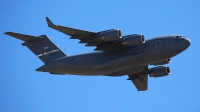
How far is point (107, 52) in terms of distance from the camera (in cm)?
1916

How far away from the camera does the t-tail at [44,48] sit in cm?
2066

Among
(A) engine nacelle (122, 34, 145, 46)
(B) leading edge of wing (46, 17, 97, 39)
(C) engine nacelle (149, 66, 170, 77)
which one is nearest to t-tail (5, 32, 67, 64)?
(B) leading edge of wing (46, 17, 97, 39)

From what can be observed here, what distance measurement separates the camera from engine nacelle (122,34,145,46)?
58.5 feet

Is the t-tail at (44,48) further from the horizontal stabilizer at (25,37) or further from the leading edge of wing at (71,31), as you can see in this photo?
the leading edge of wing at (71,31)

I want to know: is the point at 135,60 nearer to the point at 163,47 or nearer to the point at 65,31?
the point at 163,47

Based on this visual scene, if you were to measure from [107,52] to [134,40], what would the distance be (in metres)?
1.86

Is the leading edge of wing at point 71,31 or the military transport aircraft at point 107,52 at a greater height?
the leading edge of wing at point 71,31

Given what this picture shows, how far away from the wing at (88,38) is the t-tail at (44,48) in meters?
2.92

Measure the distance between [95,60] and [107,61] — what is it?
33.1 inches

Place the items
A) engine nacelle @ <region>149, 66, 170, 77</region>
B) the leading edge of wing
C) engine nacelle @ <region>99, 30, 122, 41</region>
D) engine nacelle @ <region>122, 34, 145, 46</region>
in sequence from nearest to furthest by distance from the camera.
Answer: the leading edge of wing, engine nacelle @ <region>99, 30, 122, 41</region>, engine nacelle @ <region>122, 34, 145, 46</region>, engine nacelle @ <region>149, 66, 170, 77</region>

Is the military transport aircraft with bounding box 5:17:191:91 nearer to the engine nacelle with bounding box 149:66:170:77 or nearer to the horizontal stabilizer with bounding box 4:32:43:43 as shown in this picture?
the horizontal stabilizer with bounding box 4:32:43:43

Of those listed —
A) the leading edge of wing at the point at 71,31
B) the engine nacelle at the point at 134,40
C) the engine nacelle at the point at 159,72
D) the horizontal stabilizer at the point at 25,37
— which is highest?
the horizontal stabilizer at the point at 25,37

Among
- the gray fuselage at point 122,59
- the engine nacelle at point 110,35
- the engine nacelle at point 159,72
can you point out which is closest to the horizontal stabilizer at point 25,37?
the gray fuselage at point 122,59

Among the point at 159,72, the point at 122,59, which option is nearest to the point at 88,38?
the point at 122,59
